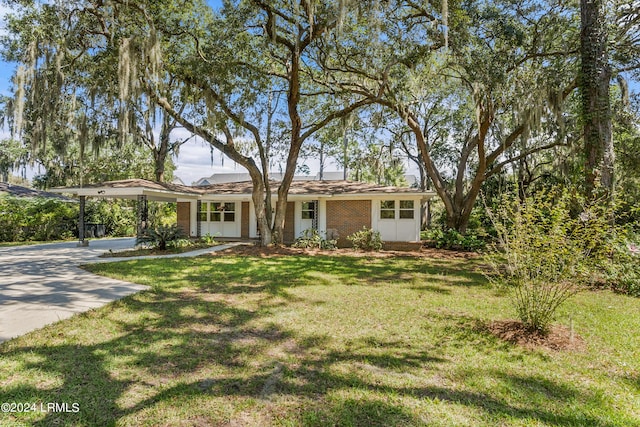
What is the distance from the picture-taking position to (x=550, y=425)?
257 centimetres

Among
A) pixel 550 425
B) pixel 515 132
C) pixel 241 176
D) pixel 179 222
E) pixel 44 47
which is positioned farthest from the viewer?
pixel 241 176

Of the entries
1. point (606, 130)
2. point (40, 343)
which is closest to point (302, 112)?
point (606, 130)

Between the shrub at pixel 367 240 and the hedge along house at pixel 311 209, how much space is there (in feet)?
2.90

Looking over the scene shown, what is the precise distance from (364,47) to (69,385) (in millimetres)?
11118

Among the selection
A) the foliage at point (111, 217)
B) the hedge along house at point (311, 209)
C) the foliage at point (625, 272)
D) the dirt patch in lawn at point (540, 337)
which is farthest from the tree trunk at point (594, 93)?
the foliage at point (111, 217)

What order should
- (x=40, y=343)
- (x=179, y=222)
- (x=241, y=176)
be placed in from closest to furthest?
(x=40, y=343), (x=179, y=222), (x=241, y=176)

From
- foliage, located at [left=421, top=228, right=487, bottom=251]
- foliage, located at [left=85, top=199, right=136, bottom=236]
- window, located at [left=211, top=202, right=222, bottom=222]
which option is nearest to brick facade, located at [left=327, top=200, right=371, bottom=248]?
foliage, located at [left=421, top=228, right=487, bottom=251]

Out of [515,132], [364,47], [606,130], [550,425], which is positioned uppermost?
[364,47]

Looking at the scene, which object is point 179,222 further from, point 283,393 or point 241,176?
point 241,176

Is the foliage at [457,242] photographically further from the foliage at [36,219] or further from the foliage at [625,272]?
the foliage at [36,219]

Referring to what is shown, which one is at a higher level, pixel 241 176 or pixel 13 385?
pixel 241 176

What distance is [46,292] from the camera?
6094 millimetres

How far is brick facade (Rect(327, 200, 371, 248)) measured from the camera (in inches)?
607

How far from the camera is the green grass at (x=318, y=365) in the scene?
8.77 feet
